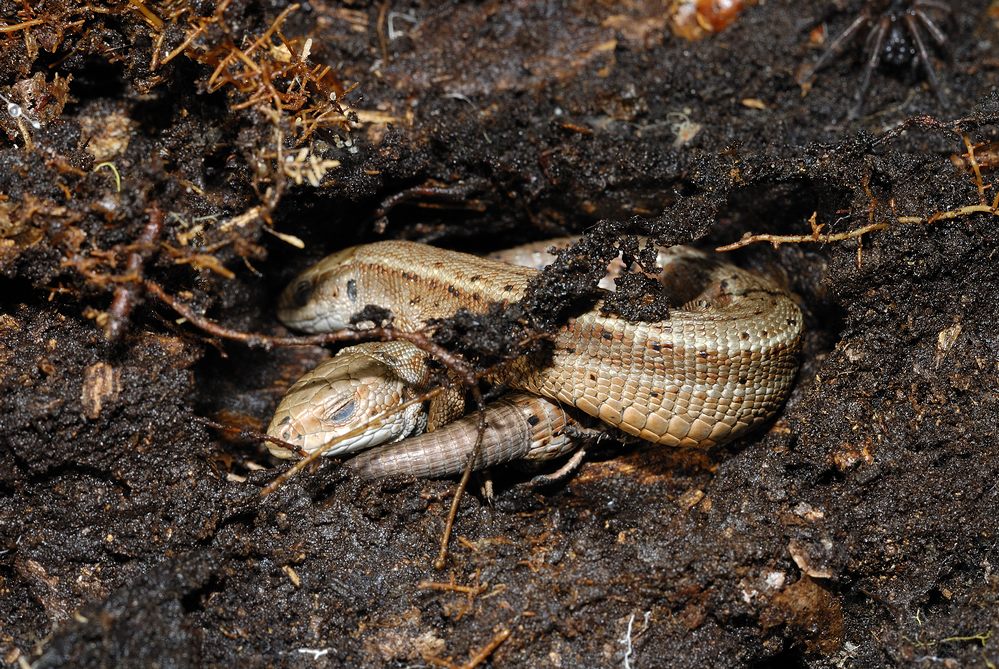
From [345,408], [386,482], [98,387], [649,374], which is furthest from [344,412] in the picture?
[649,374]

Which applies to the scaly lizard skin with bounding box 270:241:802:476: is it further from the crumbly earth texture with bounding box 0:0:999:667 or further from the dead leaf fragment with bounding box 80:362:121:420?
the dead leaf fragment with bounding box 80:362:121:420

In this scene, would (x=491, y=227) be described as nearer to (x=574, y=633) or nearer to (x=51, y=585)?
(x=574, y=633)

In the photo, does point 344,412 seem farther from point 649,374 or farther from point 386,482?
point 649,374

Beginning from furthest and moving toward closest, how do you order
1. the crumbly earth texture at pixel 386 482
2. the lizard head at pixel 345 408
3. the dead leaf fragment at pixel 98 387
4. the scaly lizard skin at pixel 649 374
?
the lizard head at pixel 345 408 < the scaly lizard skin at pixel 649 374 < the dead leaf fragment at pixel 98 387 < the crumbly earth texture at pixel 386 482

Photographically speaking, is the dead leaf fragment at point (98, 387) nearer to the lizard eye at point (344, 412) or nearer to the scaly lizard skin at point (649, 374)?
the scaly lizard skin at point (649, 374)

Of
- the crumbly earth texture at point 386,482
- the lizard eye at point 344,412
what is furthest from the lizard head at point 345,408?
the crumbly earth texture at point 386,482

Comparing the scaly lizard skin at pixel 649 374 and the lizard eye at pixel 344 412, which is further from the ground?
the scaly lizard skin at pixel 649 374
